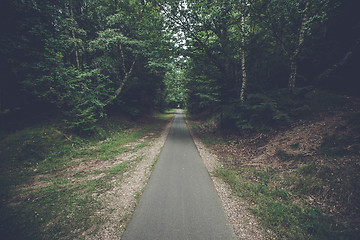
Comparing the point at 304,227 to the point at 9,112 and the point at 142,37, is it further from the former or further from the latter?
the point at 142,37

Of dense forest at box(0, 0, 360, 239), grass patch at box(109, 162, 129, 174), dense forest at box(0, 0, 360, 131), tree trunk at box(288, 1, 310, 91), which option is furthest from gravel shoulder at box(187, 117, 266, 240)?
tree trunk at box(288, 1, 310, 91)

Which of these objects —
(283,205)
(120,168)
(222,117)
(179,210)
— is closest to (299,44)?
(222,117)

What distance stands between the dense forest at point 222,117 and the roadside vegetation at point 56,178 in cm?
4

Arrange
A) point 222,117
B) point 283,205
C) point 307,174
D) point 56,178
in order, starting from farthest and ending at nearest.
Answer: point 222,117 → point 56,178 → point 307,174 → point 283,205

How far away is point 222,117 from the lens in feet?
37.6

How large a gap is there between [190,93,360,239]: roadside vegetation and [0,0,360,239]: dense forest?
33 millimetres

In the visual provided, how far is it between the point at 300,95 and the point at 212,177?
334 inches

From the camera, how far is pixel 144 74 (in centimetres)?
1709

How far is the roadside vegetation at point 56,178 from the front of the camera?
10.3 feet

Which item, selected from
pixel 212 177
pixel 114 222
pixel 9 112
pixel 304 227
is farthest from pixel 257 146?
pixel 9 112

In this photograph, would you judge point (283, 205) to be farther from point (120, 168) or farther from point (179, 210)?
point (120, 168)

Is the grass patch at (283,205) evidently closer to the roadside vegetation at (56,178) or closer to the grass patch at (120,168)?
the roadside vegetation at (56,178)

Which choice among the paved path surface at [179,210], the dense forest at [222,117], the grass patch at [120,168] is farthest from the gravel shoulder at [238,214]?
the grass patch at [120,168]

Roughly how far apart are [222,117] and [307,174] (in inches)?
290
